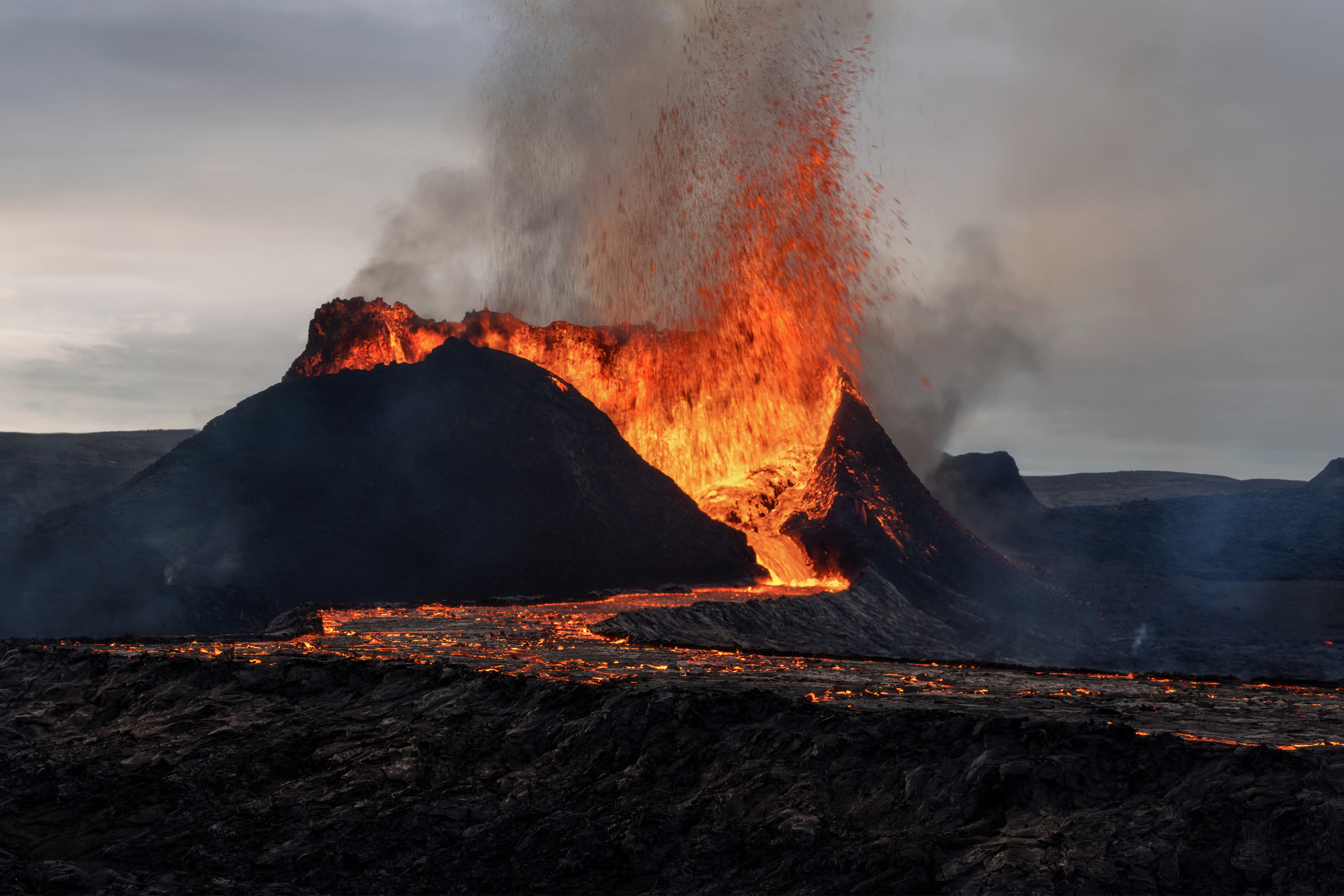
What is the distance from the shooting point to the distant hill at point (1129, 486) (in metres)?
100

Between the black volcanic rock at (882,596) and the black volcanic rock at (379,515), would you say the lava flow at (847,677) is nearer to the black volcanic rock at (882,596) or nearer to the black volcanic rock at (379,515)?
the black volcanic rock at (882,596)

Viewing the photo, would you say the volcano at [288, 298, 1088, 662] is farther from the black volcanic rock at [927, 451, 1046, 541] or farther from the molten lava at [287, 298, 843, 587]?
Result: the black volcanic rock at [927, 451, 1046, 541]

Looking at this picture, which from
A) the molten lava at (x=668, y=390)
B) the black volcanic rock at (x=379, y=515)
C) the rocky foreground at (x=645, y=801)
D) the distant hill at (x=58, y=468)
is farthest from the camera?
the distant hill at (x=58, y=468)

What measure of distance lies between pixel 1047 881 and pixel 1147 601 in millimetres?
34640

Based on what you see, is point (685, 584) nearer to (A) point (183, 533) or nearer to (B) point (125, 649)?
(A) point (183, 533)

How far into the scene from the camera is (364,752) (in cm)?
1195

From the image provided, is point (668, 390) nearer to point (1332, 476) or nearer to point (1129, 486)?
point (1332, 476)

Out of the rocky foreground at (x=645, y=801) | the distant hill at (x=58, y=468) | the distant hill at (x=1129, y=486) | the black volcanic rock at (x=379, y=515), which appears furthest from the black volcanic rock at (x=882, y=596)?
the distant hill at (x=1129, y=486)

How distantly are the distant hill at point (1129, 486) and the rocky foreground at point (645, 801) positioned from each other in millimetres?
90553

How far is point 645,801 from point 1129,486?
11042 centimetres

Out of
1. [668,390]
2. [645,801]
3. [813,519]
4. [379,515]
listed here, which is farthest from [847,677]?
[668,390]

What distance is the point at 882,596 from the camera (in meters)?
31.7

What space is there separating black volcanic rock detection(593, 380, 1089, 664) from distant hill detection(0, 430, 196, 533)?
32090 mm

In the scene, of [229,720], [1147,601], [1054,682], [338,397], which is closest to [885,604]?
[1147,601]
